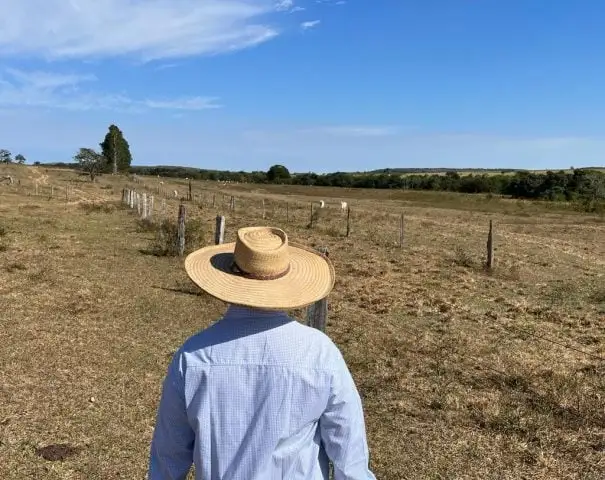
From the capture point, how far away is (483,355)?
8336 millimetres

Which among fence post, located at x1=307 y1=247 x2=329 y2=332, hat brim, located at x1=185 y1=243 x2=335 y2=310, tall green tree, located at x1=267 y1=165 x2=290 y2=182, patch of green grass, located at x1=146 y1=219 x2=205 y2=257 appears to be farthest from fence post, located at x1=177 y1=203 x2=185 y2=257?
tall green tree, located at x1=267 y1=165 x2=290 y2=182

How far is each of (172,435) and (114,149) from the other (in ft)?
340

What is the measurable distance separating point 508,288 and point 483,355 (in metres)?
5.92

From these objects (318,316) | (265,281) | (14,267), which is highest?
(265,281)

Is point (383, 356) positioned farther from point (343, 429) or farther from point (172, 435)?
point (172, 435)

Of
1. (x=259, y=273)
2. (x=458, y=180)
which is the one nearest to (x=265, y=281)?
(x=259, y=273)

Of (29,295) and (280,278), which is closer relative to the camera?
(280,278)

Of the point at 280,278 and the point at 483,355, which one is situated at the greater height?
the point at 280,278

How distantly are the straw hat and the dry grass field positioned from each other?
10.9 ft

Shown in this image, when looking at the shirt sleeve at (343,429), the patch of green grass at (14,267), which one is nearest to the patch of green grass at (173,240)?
the patch of green grass at (14,267)

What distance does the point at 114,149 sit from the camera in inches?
3917

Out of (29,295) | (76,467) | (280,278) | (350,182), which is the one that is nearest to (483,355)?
(76,467)

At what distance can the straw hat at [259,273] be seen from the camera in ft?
6.82

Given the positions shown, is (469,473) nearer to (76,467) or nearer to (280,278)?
(76,467)
